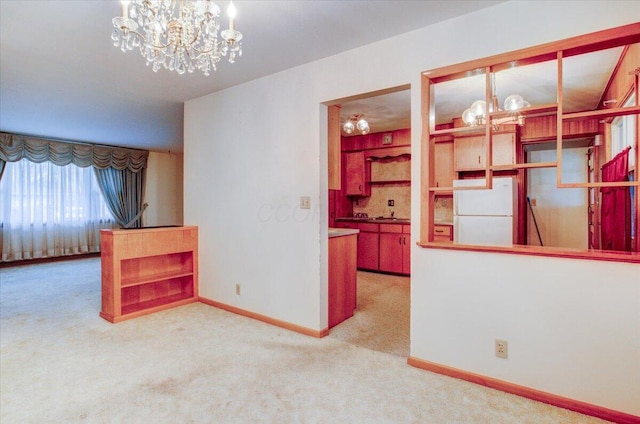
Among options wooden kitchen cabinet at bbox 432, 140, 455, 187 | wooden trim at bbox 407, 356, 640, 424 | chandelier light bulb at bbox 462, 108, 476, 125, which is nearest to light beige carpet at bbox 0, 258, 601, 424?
wooden trim at bbox 407, 356, 640, 424

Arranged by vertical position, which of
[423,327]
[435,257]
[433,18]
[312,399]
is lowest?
[312,399]

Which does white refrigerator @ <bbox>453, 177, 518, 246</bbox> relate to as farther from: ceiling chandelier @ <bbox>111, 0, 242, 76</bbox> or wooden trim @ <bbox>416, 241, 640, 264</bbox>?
ceiling chandelier @ <bbox>111, 0, 242, 76</bbox>

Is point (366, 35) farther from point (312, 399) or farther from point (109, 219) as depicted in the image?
point (109, 219)

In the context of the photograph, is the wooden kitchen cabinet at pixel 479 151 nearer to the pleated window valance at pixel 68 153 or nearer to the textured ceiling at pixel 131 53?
the textured ceiling at pixel 131 53

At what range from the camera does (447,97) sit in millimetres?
Answer: 3893

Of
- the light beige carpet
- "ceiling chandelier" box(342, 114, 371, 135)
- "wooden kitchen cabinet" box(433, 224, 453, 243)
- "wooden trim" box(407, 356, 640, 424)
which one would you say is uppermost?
"ceiling chandelier" box(342, 114, 371, 135)

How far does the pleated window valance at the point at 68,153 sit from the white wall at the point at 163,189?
40 centimetres

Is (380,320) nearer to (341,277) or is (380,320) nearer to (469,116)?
(341,277)

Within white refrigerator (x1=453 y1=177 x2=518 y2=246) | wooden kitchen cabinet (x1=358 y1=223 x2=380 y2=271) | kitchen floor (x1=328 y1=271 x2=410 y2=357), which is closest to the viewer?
kitchen floor (x1=328 y1=271 x2=410 y2=357)

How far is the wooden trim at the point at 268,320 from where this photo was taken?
9.62 feet

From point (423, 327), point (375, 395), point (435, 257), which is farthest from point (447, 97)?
point (375, 395)

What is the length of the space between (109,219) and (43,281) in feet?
8.67

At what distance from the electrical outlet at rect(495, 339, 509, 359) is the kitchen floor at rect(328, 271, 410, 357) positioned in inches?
27.9

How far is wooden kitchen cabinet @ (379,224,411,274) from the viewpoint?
5.36 meters
